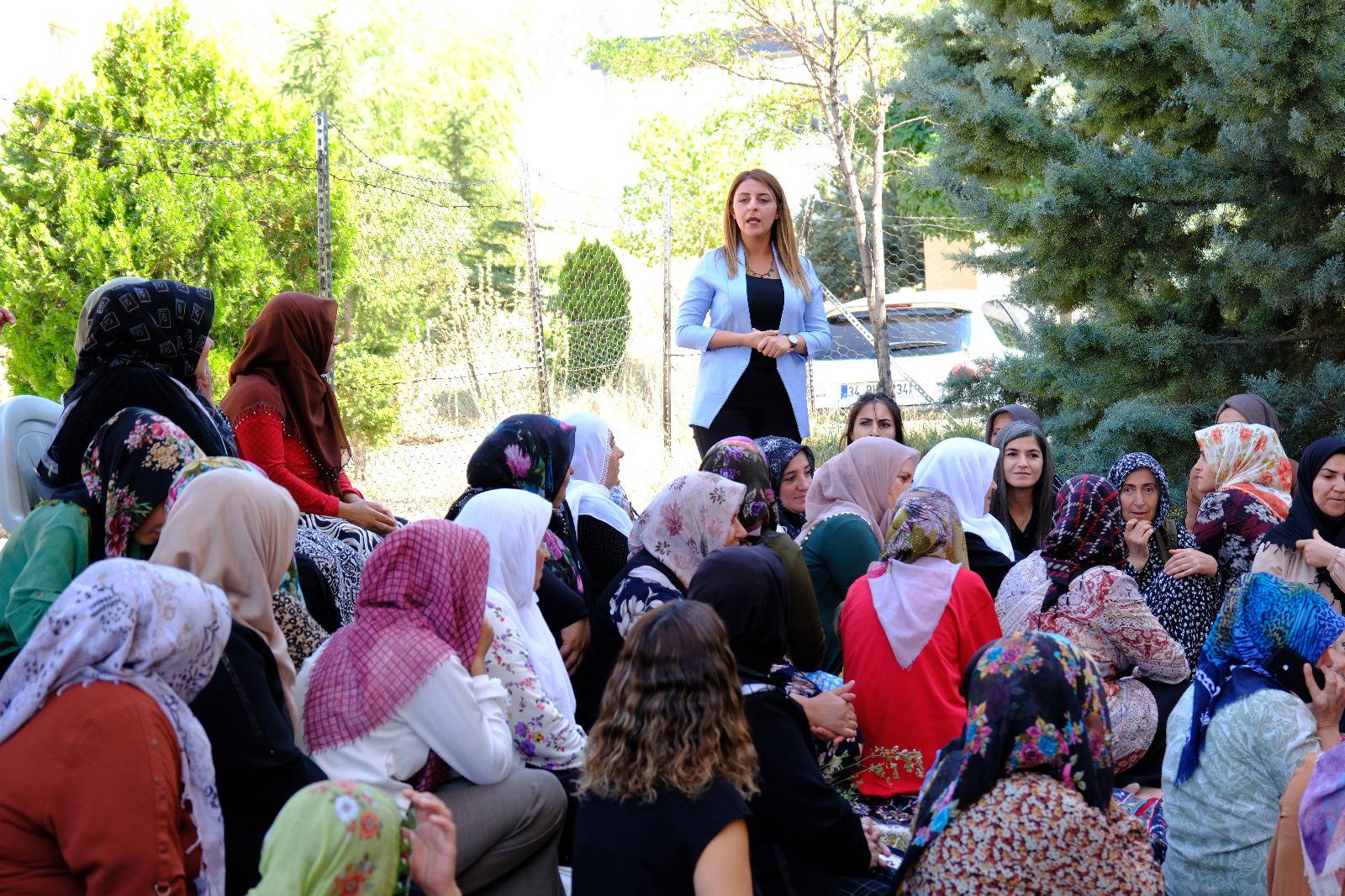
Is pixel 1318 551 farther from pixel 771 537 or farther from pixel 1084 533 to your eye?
pixel 771 537

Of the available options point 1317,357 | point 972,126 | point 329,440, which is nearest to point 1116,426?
point 1317,357

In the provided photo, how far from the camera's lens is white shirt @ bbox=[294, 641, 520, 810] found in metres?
2.64

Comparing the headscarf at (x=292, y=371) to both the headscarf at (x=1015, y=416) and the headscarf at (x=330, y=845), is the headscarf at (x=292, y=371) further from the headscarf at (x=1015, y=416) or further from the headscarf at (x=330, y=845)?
the headscarf at (x=1015, y=416)

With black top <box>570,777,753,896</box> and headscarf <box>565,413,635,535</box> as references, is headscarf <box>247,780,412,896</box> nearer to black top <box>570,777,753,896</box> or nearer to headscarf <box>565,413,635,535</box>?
black top <box>570,777,753,896</box>

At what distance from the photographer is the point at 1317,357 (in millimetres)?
7066

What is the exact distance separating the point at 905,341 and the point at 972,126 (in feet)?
21.1

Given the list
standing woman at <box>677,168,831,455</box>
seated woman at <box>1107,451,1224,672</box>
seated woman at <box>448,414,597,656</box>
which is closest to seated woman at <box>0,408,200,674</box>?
seated woman at <box>448,414,597,656</box>

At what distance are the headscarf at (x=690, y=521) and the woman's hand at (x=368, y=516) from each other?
49.6 inches

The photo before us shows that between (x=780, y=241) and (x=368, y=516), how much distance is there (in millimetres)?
2365

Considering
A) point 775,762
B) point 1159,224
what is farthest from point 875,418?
point 775,762

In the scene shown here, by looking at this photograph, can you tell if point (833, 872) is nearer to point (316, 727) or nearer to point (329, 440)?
point (316, 727)

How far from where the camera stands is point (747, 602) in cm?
276

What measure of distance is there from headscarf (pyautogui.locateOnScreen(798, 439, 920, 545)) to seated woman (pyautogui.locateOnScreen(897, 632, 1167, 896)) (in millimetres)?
2296

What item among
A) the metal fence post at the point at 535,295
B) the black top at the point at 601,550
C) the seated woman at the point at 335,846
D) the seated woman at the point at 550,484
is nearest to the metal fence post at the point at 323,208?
the metal fence post at the point at 535,295
